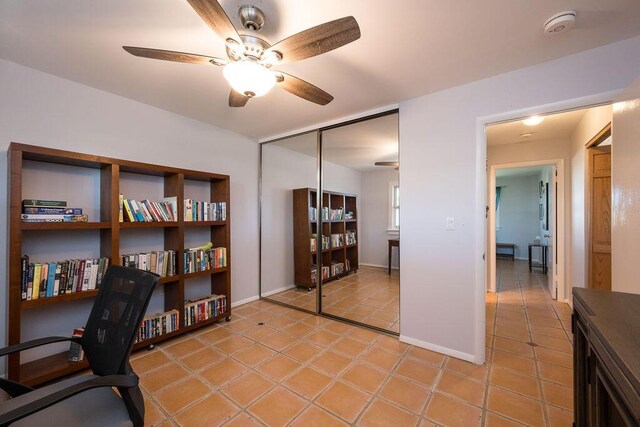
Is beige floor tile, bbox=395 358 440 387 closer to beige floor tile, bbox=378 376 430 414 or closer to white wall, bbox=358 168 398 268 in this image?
beige floor tile, bbox=378 376 430 414

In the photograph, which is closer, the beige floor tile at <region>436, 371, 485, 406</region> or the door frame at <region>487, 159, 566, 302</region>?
the beige floor tile at <region>436, 371, 485, 406</region>

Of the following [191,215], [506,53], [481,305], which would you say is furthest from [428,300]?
[191,215]

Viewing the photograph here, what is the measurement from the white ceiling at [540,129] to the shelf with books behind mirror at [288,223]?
8.20ft

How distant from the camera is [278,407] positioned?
163cm

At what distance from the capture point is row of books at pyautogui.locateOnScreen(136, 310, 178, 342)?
2282 mm

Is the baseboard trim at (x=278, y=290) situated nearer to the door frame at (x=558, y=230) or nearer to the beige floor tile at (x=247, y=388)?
the beige floor tile at (x=247, y=388)

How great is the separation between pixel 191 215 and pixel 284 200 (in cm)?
164

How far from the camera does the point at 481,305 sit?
6.95 feet

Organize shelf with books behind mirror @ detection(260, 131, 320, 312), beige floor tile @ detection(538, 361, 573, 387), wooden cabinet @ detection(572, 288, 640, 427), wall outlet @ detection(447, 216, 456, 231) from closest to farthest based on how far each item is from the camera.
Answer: wooden cabinet @ detection(572, 288, 640, 427) → beige floor tile @ detection(538, 361, 573, 387) → wall outlet @ detection(447, 216, 456, 231) → shelf with books behind mirror @ detection(260, 131, 320, 312)

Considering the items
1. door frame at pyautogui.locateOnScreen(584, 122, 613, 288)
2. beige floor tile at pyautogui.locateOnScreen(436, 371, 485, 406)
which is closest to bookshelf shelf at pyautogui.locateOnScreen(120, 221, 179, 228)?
beige floor tile at pyautogui.locateOnScreen(436, 371, 485, 406)

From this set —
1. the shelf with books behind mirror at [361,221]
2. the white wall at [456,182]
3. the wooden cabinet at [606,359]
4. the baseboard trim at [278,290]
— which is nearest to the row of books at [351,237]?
the shelf with books behind mirror at [361,221]

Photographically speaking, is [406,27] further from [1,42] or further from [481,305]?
[1,42]

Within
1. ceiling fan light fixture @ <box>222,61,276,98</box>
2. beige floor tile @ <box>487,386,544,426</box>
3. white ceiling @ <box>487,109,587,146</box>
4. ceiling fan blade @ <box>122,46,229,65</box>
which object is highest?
white ceiling @ <box>487,109,587,146</box>

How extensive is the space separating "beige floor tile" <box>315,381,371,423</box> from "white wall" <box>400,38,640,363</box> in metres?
0.92
